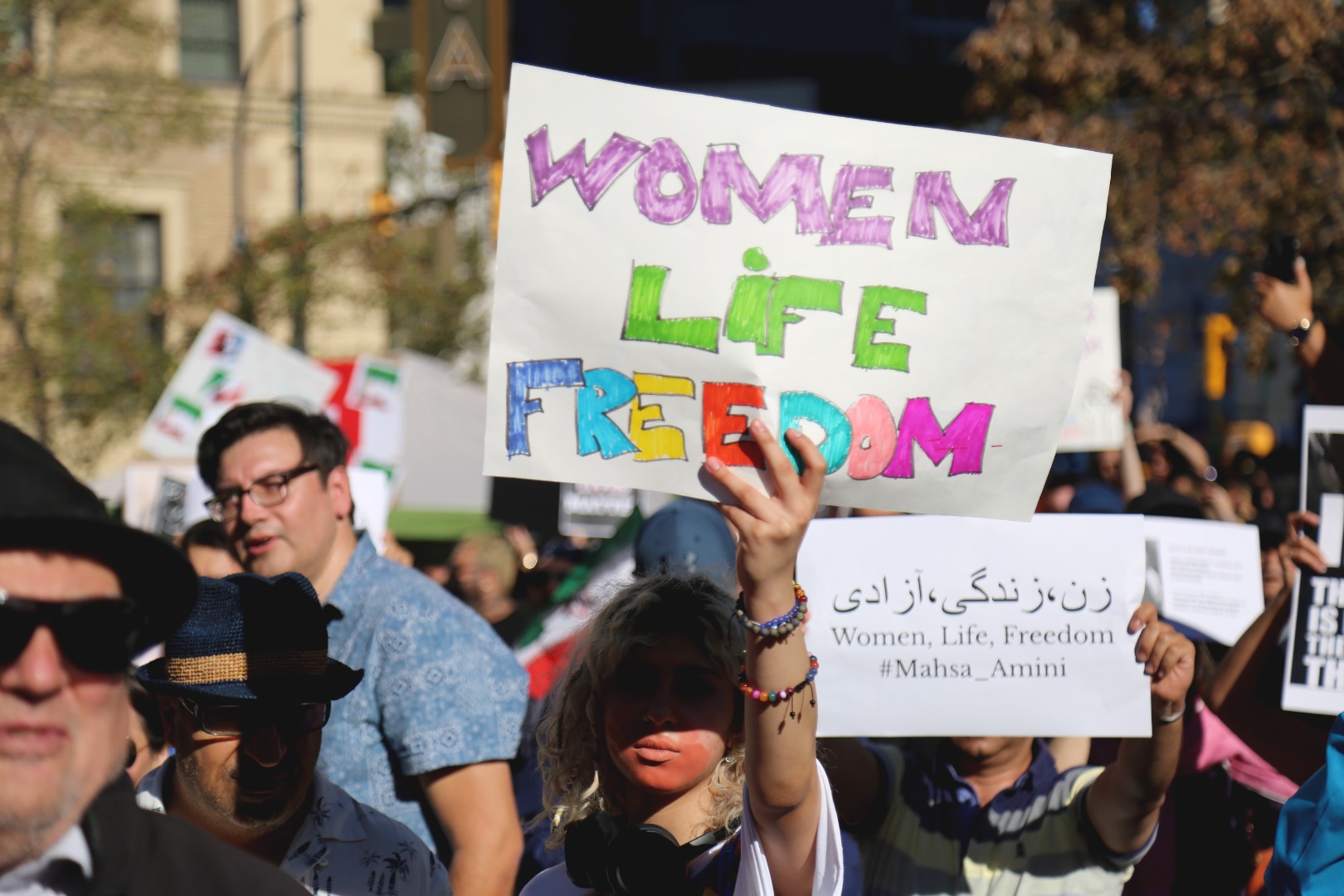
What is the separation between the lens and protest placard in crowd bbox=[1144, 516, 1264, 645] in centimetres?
466

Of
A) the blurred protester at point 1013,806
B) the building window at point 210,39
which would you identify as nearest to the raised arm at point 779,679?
the blurred protester at point 1013,806

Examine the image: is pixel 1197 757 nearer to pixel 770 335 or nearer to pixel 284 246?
pixel 770 335

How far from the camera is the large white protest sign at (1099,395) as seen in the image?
7105 millimetres

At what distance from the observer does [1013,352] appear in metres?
2.38

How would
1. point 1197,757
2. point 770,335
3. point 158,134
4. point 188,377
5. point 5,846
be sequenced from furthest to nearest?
point 158,134 < point 188,377 < point 1197,757 < point 770,335 < point 5,846

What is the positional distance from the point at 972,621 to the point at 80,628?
6.92 feet

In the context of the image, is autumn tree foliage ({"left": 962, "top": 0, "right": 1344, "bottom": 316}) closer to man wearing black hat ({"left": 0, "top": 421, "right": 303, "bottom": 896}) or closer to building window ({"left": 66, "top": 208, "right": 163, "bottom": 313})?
building window ({"left": 66, "top": 208, "right": 163, "bottom": 313})

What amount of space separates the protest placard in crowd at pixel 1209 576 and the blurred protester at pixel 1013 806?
1577mm

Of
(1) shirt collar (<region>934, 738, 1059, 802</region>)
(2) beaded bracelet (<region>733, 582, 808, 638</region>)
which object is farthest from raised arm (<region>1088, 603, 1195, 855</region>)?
(2) beaded bracelet (<region>733, 582, 808, 638</region>)

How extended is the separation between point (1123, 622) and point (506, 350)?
154cm

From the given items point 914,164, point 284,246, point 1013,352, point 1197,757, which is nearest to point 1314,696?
point 1197,757

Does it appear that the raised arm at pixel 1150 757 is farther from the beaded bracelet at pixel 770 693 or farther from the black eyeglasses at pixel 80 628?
the black eyeglasses at pixel 80 628

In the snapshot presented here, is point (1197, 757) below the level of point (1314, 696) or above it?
below

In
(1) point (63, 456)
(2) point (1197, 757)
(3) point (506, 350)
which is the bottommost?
(1) point (63, 456)
